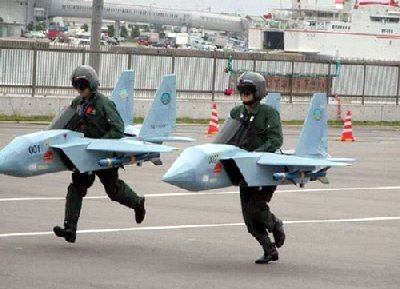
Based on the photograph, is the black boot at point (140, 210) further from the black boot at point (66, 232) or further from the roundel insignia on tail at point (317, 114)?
the roundel insignia on tail at point (317, 114)

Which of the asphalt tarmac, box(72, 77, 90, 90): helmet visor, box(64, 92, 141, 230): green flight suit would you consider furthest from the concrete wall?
box(72, 77, 90, 90): helmet visor

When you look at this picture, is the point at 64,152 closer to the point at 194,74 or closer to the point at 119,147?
the point at 119,147

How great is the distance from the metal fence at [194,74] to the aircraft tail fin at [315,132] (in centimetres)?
2595

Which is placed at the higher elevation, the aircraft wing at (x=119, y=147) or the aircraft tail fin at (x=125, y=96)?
the aircraft tail fin at (x=125, y=96)

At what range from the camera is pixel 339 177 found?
27.0 m

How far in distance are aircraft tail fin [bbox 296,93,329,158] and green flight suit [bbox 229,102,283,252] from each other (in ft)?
3.83

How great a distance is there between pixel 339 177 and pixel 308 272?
40.5 ft

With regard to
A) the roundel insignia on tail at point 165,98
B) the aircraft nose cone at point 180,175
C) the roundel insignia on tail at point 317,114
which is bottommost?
the aircraft nose cone at point 180,175

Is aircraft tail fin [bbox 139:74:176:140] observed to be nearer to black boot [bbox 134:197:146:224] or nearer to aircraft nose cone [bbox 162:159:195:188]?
black boot [bbox 134:197:146:224]

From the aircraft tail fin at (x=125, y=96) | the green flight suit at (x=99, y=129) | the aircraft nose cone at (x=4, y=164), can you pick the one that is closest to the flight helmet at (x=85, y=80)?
the green flight suit at (x=99, y=129)

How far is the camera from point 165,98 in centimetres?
1917

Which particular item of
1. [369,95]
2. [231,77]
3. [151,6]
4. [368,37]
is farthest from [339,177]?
[151,6]

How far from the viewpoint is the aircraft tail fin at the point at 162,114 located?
62.0 feet

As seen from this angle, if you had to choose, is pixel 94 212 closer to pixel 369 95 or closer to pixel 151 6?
pixel 369 95
